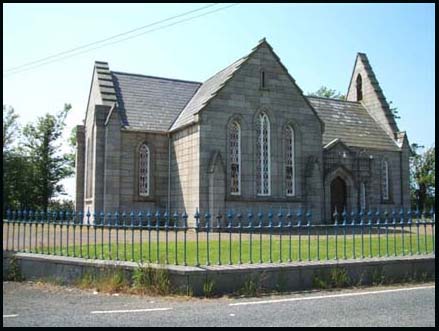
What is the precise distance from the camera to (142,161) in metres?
28.9

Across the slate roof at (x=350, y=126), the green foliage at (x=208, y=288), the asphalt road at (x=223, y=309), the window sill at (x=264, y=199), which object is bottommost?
the asphalt road at (x=223, y=309)

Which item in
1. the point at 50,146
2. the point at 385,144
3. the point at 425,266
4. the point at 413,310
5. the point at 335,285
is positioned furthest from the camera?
the point at 50,146

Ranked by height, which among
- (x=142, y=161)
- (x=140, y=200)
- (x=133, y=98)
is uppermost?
(x=133, y=98)

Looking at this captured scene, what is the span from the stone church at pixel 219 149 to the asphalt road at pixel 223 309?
1544cm

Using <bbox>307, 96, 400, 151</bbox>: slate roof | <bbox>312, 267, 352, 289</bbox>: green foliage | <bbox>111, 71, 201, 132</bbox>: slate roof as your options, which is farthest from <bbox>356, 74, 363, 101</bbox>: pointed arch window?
<bbox>312, 267, 352, 289</bbox>: green foliage

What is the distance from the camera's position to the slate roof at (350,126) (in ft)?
111

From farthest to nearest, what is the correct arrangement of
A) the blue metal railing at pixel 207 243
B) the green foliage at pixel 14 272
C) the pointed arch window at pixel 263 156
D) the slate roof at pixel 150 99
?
1. the slate roof at pixel 150 99
2. the pointed arch window at pixel 263 156
3. the green foliage at pixel 14 272
4. the blue metal railing at pixel 207 243

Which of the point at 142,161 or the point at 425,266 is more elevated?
the point at 142,161

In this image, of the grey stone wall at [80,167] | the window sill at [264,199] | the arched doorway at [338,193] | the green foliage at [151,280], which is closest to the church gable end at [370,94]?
the arched doorway at [338,193]

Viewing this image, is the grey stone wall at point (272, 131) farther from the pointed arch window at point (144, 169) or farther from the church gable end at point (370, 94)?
the church gable end at point (370, 94)

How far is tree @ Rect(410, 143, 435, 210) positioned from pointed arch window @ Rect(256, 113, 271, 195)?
3827cm

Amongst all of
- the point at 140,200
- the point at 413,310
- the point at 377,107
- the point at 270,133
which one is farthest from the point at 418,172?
the point at 413,310

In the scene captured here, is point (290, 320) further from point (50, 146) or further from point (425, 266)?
point (50, 146)

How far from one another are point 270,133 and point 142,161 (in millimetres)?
7467
